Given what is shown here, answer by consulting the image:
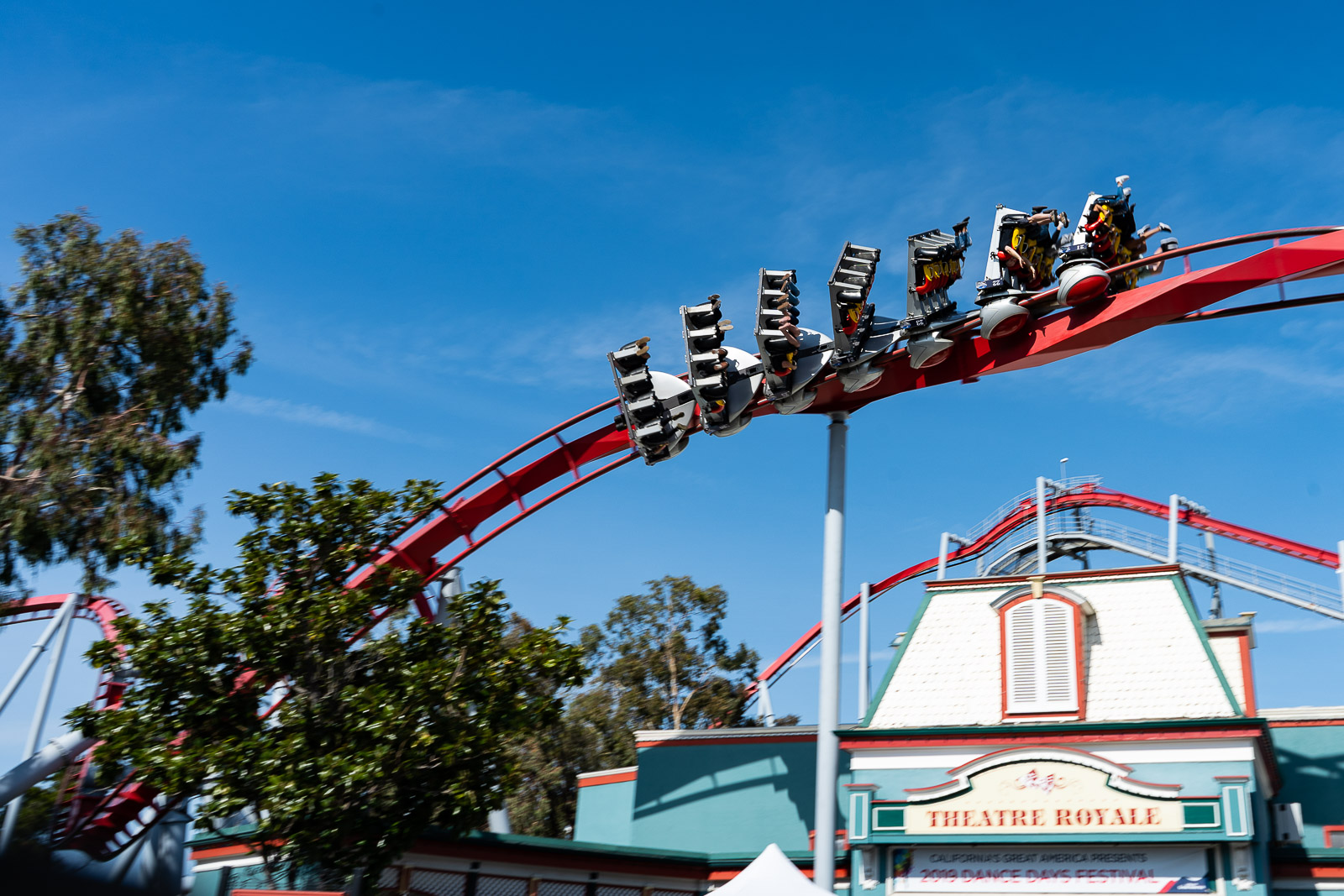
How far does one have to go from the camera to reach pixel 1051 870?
15.4 meters

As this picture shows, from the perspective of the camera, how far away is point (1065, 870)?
1535 cm

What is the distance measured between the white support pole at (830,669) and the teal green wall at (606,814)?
4.95m

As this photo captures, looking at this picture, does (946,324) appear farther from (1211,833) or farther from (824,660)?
(1211,833)

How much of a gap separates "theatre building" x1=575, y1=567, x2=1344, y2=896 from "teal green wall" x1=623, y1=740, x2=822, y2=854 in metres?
2.04

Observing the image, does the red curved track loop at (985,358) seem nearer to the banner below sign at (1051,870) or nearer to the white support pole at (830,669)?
the white support pole at (830,669)

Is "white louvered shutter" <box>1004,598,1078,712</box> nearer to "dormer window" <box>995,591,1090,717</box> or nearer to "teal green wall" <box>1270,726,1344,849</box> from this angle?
"dormer window" <box>995,591,1090,717</box>

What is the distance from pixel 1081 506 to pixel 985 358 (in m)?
14.4

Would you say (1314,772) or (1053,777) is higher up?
(1314,772)

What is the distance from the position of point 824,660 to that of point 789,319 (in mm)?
5174

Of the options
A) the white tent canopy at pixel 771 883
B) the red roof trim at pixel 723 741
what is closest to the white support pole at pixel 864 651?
the red roof trim at pixel 723 741

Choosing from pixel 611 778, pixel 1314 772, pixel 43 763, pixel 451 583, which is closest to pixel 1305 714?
pixel 1314 772

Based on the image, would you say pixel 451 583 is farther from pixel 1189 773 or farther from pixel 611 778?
pixel 1189 773

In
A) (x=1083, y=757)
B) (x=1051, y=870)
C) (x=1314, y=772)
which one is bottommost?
(x=1051, y=870)

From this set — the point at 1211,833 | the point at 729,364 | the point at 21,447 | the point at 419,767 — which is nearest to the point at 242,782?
the point at 419,767
